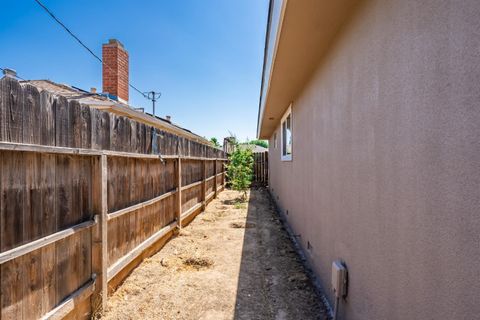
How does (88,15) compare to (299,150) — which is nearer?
(299,150)

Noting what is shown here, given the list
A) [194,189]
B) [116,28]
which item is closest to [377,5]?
[194,189]

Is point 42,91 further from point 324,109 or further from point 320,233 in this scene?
point 320,233

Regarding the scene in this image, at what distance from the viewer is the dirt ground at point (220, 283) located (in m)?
2.54

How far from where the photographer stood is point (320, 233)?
309 cm

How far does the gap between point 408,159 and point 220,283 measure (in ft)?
8.48

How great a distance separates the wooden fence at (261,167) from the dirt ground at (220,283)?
9.62m

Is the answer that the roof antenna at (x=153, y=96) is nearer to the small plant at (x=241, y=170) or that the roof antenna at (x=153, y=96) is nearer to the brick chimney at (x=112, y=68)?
the brick chimney at (x=112, y=68)

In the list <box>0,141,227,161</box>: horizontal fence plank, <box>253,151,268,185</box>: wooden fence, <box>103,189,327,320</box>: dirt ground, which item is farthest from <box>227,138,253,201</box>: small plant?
<box>0,141,227,161</box>: horizontal fence plank

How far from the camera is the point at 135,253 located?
3.33 metres

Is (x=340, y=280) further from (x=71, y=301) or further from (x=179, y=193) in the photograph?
(x=179, y=193)

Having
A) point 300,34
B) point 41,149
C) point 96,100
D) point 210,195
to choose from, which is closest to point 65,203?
point 41,149

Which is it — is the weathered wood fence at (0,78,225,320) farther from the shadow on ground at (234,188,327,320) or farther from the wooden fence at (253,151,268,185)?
the wooden fence at (253,151,268,185)

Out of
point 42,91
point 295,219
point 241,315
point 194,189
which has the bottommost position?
point 241,315

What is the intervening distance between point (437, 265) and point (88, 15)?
10285 millimetres
